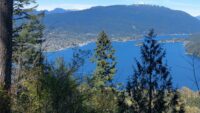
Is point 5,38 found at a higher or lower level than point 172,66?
higher

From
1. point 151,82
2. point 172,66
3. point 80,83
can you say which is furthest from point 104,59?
point 80,83

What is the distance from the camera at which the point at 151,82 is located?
50.0 ft

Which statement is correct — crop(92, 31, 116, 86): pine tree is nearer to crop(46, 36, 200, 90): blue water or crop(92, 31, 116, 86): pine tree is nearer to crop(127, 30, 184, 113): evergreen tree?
crop(46, 36, 200, 90): blue water

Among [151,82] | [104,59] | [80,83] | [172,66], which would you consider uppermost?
[80,83]

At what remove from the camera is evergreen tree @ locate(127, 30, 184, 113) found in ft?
48.9

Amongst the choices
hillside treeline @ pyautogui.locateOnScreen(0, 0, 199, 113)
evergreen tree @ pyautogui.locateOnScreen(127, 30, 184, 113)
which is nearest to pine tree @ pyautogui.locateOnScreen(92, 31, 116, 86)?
hillside treeline @ pyautogui.locateOnScreen(0, 0, 199, 113)

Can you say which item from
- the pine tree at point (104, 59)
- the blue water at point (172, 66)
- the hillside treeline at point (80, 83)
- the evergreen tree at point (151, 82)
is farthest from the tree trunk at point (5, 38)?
the pine tree at point (104, 59)

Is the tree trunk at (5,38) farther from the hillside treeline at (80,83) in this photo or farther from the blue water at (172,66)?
the blue water at (172,66)

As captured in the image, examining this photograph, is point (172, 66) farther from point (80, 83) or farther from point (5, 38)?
point (5, 38)

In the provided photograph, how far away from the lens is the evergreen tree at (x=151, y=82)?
1491 cm

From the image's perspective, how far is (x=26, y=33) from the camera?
1058 inches

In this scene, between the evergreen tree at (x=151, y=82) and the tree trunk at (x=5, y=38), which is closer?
the tree trunk at (x=5, y=38)

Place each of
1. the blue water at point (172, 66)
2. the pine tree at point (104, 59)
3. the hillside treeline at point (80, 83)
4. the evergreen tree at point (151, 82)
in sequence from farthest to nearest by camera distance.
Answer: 1. the pine tree at point (104, 59)
2. the evergreen tree at point (151, 82)
3. the blue water at point (172, 66)
4. the hillside treeline at point (80, 83)

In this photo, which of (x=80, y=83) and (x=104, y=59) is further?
(x=104, y=59)
